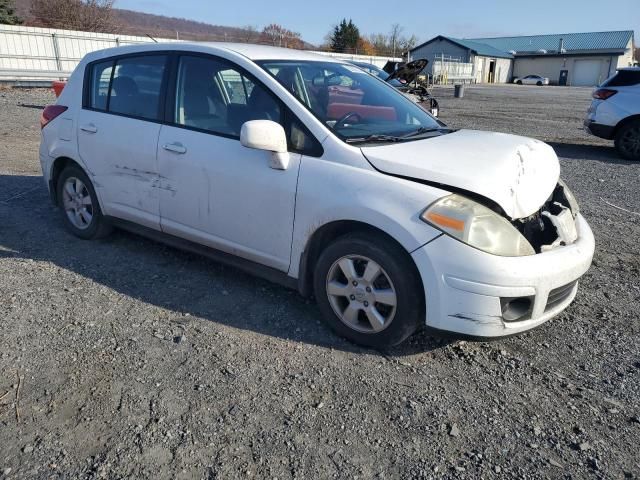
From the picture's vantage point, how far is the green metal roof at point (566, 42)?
66688 millimetres

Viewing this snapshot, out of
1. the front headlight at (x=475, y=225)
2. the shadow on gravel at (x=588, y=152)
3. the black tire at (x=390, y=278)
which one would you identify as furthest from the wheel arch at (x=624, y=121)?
the black tire at (x=390, y=278)

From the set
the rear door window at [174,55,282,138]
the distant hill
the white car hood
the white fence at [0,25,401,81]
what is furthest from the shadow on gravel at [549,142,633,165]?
the white fence at [0,25,401,81]

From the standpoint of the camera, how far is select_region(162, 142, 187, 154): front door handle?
3745 millimetres

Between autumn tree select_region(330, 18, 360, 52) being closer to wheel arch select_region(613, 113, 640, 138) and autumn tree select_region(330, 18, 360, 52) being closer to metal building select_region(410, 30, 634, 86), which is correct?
metal building select_region(410, 30, 634, 86)

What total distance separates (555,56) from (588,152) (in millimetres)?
64971

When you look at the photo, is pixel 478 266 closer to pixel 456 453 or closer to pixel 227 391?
pixel 456 453

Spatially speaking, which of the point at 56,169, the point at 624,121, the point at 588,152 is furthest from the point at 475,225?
the point at 588,152

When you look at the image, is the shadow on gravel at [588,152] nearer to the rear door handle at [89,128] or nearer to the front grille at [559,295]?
the front grille at [559,295]

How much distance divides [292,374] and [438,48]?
6933 centimetres

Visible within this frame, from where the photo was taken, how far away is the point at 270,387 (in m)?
2.79

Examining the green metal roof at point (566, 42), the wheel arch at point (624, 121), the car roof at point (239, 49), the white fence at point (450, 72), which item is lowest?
the wheel arch at point (624, 121)

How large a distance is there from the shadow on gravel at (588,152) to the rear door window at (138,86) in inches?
332

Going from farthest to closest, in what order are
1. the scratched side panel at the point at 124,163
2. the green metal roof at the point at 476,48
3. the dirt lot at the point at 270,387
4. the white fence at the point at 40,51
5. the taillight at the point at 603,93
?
the green metal roof at the point at 476,48 → the white fence at the point at 40,51 → the taillight at the point at 603,93 → the scratched side panel at the point at 124,163 → the dirt lot at the point at 270,387

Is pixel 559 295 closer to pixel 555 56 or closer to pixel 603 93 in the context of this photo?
pixel 603 93
